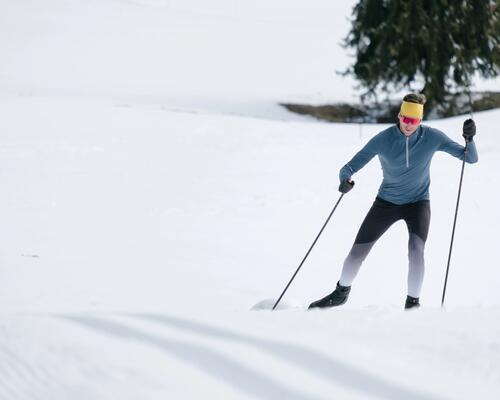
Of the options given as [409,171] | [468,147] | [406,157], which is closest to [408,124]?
[406,157]

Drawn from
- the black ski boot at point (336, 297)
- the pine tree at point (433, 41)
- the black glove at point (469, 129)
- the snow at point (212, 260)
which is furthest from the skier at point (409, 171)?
the pine tree at point (433, 41)

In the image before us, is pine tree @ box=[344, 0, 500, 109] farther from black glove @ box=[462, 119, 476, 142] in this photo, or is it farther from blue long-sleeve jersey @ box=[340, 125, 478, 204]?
blue long-sleeve jersey @ box=[340, 125, 478, 204]

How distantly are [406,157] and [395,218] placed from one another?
0.51 meters

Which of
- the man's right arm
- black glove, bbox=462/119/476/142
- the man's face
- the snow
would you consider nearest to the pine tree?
the snow

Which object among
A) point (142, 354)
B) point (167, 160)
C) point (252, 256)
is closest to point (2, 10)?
point (167, 160)

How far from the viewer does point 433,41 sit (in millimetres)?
21094

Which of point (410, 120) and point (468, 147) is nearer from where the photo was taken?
point (410, 120)

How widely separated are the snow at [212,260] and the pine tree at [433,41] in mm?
4129

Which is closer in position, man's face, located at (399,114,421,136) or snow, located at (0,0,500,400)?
snow, located at (0,0,500,400)

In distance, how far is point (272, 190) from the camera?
11500mm

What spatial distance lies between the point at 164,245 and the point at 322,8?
136 feet

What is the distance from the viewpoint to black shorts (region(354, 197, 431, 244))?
5875 mm

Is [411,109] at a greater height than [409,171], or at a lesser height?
greater

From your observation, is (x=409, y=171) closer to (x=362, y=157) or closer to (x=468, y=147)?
(x=362, y=157)
